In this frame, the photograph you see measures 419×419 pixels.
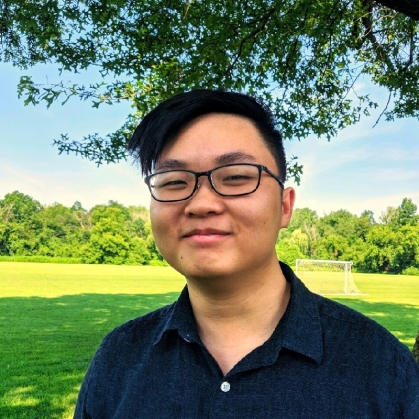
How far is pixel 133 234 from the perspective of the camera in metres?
56.2

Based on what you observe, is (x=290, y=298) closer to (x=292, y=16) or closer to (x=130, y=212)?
(x=292, y=16)

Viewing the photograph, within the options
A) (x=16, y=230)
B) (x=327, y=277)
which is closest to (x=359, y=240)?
(x=327, y=277)

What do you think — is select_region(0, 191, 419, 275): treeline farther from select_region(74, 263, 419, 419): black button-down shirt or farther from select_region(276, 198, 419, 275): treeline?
select_region(74, 263, 419, 419): black button-down shirt

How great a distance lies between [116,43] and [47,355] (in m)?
7.93

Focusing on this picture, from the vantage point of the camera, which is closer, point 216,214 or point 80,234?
point 216,214

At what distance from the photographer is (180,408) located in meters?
1.31

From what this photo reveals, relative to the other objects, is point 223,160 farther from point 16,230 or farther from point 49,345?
point 16,230

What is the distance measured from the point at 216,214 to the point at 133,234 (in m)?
55.7

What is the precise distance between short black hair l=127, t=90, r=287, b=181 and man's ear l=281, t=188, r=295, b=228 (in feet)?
0.21

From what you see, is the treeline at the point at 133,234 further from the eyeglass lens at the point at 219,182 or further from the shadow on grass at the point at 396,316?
the eyeglass lens at the point at 219,182

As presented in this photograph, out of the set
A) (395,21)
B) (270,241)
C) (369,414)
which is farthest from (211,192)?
(395,21)

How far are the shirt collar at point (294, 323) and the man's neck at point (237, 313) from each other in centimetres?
5

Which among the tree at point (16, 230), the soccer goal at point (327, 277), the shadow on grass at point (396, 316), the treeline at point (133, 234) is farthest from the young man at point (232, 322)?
the tree at point (16, 230)

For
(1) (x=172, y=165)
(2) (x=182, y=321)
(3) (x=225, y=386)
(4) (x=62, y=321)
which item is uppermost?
(1) (x=172, y=165)
